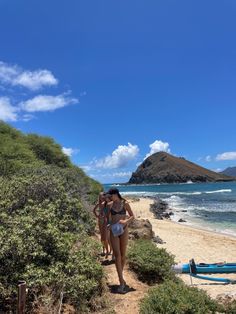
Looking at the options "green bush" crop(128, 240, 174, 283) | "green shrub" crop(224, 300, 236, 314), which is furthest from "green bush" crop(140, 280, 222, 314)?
"green bush" crop(128, 240, 174, 283)

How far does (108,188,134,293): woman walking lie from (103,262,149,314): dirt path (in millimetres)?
170

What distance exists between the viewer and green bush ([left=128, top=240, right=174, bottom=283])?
800 cm

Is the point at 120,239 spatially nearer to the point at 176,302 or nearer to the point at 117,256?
the point at 117,256

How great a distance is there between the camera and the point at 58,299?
570 centimetres

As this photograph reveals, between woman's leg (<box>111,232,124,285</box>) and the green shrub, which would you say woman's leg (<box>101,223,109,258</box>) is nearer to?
woman's leg (<box>111,232,124,285</box>)

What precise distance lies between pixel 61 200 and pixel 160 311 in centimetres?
376

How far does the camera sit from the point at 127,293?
6.88m

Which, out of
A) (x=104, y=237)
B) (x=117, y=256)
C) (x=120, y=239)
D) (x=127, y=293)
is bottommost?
(x=127, y=293)

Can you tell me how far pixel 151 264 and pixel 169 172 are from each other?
499 feet

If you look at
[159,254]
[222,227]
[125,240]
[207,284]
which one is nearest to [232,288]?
[207,284]

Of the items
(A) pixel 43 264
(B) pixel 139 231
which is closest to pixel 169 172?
(B) pixel 139 231

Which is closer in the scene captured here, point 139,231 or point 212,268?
point 212,268

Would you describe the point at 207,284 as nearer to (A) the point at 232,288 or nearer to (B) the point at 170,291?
(A) the point at 232,288

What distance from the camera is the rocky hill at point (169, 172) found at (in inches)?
6102
